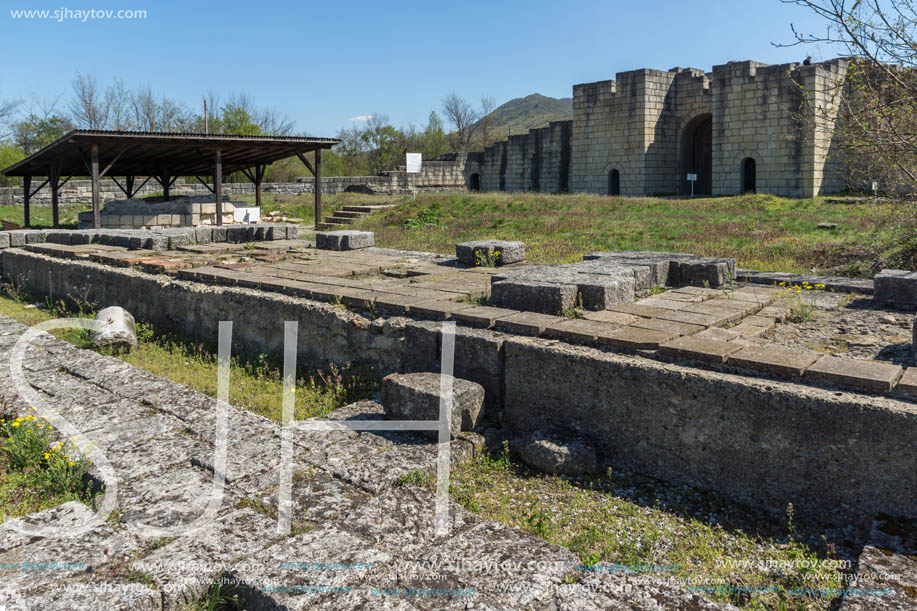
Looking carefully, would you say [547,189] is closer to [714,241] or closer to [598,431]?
[714,241]

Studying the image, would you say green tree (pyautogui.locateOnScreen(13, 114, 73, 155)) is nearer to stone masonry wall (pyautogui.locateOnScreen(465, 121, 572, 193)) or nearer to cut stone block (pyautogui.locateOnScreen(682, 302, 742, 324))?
stone masonry wall (pyautogui.locateOnScreen(465, 121, 572, 193))

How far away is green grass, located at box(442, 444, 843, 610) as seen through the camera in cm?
278

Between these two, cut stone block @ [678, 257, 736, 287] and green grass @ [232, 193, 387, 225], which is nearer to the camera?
cut stone block @ [678, 257, 736, 287]

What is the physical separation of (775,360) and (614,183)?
2547 centimetres

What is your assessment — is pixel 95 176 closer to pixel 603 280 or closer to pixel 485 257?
pixel 485 257

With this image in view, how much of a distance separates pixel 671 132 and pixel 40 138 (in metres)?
34.9

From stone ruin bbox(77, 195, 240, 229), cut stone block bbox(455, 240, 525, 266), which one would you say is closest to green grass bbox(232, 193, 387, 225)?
stone ruin bbox(77, 195, 240, 229)

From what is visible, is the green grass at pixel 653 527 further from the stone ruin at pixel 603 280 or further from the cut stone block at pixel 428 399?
the stone ruin at pixel 603 280

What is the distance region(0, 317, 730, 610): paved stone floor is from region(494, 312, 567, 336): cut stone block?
0.91 m

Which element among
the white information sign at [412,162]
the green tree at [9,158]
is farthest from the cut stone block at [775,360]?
the green tree at [9,158]

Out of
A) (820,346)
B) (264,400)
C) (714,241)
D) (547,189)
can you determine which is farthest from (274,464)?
(547,189)

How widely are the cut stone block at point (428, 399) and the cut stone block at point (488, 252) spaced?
3742 mm

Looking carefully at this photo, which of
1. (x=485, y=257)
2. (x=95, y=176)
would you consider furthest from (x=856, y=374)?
(x=95, y=176)

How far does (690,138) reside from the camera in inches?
1101
